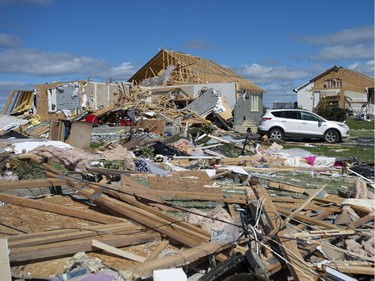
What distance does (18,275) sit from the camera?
14.5ft

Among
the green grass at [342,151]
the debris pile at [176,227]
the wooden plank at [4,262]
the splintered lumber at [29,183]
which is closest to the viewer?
the wooden plank at [4,262]

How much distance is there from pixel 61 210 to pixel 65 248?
142 centimetres

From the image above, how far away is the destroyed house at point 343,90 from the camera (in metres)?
45.8

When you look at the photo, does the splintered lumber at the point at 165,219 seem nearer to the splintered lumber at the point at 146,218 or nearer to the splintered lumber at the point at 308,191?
the splintered lumber at the point at 146,218

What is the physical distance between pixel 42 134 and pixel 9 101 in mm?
13885

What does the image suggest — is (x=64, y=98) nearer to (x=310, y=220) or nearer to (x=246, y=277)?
(x=310, y=220)

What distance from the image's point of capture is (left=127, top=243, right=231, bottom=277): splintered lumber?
4.55 metres

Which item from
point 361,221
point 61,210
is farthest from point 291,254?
point 61,210

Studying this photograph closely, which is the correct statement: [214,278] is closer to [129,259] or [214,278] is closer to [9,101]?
[129,259]

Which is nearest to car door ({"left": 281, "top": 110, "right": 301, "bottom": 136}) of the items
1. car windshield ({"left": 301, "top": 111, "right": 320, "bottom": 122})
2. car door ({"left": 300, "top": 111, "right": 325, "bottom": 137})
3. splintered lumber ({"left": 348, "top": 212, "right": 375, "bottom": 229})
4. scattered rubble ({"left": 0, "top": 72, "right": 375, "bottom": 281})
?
car door ({"left": 300, "top": 111, "right": 325, "bottom": 137})

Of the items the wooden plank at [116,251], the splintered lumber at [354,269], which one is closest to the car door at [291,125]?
the splintered lumber at [354,269]

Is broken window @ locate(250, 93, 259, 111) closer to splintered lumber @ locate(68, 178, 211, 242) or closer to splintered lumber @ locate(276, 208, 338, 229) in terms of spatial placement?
splintered lumber @ locate(276, 208, 338, 229)

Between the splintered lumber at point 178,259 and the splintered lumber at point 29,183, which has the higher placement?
the splintered lumber at point 29,183

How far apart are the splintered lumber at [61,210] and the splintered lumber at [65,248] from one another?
1.63 feet
